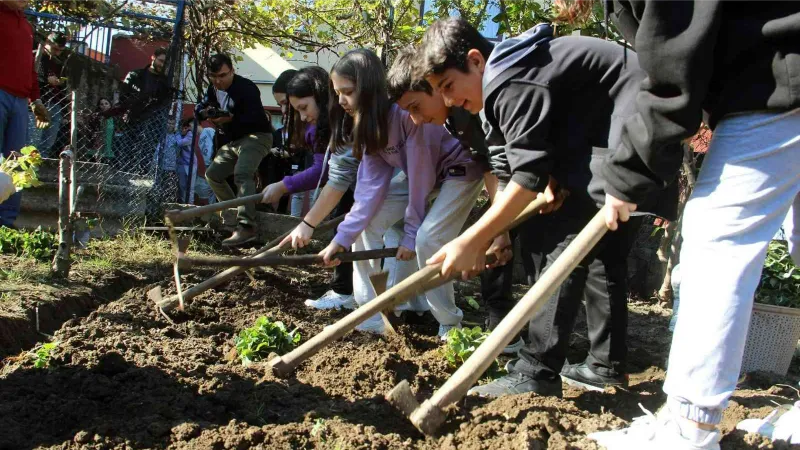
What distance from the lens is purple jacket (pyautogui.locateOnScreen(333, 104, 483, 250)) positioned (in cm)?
395

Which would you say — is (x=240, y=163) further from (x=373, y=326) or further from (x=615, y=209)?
(x=615, y=209)

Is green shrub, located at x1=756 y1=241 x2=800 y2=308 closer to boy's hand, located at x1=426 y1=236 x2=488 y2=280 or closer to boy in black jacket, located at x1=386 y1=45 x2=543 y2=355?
boy in black jacket, located at x1=386 y1=45 x2=543 y2=355

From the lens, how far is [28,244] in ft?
15.8

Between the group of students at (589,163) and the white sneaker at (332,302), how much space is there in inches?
0.5

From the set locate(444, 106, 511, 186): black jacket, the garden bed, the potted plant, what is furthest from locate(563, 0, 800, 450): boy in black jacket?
the potted plant

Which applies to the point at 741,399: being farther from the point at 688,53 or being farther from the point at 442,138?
the point at 442,138

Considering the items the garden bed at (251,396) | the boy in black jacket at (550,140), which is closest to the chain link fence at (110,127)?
the garden bed at (251,396)

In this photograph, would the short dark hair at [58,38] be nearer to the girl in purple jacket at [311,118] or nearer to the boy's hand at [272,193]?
the girl in purple jacket at [311,118]

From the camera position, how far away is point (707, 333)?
6.23 ft

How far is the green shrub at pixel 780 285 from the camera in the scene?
3662mm

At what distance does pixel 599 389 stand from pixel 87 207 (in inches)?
198

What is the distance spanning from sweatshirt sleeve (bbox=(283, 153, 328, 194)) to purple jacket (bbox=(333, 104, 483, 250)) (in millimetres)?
789

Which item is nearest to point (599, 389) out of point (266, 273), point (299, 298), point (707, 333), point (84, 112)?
point (707, 333)

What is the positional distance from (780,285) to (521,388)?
5.79ft
